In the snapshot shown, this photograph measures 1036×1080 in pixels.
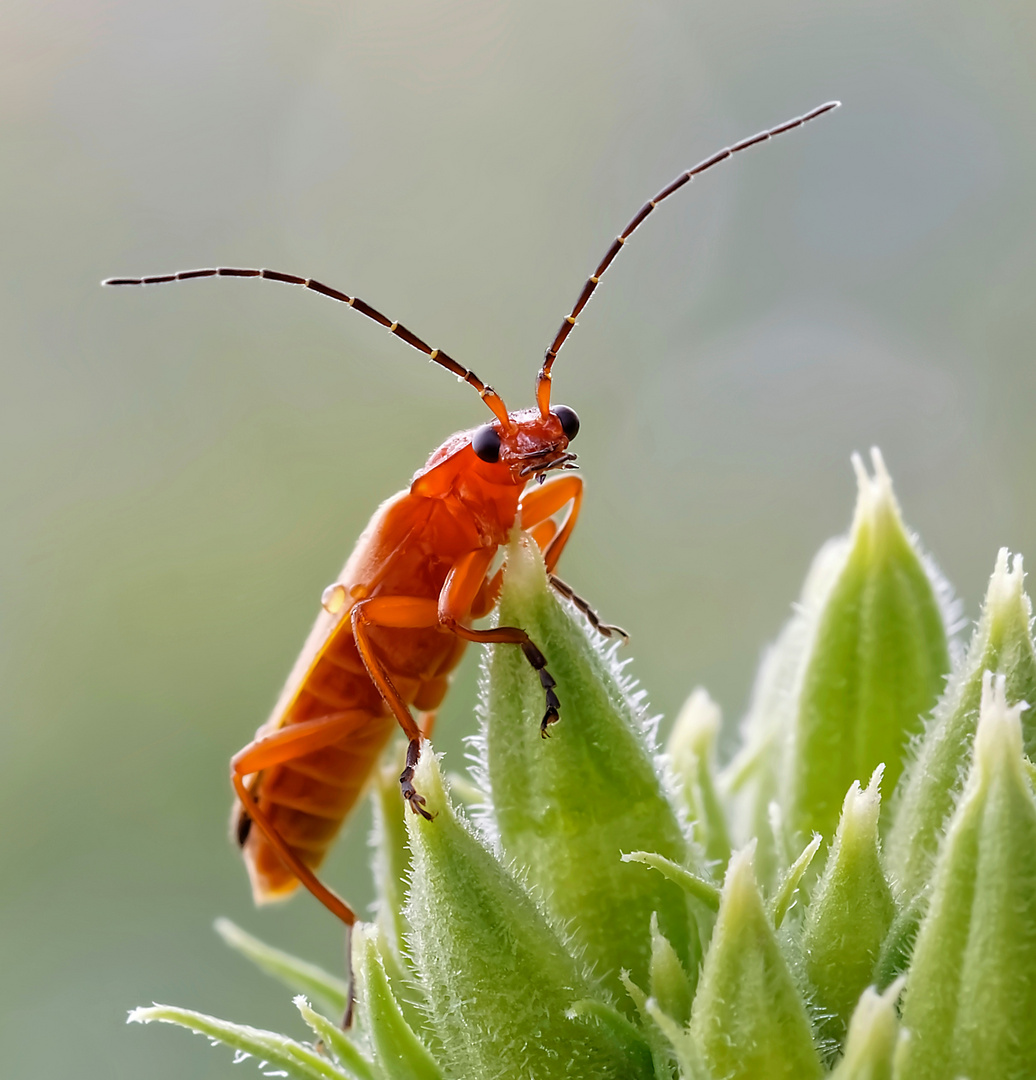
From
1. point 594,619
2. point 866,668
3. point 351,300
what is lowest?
point 866,668

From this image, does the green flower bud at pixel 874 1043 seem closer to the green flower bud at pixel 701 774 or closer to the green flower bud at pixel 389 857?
the green flower bud at pixel 701 774

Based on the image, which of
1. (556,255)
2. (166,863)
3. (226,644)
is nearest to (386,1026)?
(166,863)

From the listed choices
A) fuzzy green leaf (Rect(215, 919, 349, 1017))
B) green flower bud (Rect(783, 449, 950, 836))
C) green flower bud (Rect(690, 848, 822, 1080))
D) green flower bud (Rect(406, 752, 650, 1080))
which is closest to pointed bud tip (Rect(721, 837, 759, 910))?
green flower bud (Rect(690, 848, 822, 1080))

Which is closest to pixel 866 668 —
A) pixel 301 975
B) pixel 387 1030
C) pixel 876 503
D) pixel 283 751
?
pixel 876 503

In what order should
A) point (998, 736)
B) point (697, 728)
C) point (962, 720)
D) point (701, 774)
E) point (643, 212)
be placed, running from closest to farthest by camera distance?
1. point (998, 736)
2. point (962, 720)
3. point (701, 774)
4. point (697, 728)
5. point (643, 212)

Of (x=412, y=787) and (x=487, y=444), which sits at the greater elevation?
(x=487, y=444)

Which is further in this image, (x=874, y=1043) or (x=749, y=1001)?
(x=749, y=1001)

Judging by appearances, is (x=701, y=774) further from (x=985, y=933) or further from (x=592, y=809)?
(x=985, y=933)
